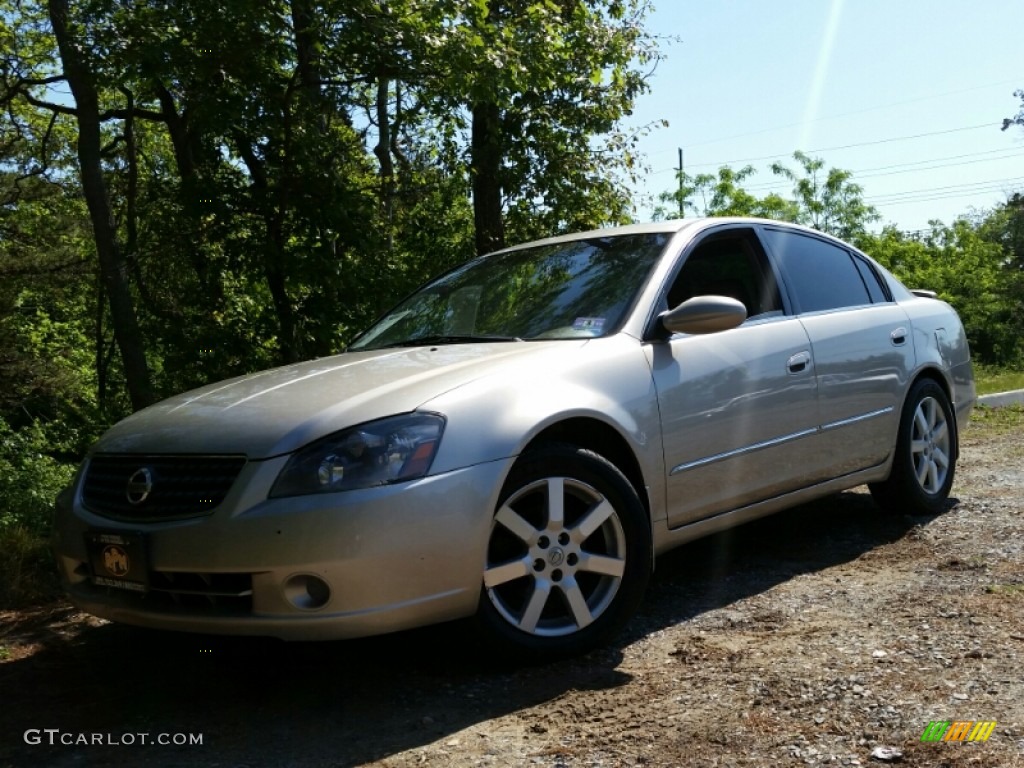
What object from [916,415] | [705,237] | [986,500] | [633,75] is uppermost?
[633,75]

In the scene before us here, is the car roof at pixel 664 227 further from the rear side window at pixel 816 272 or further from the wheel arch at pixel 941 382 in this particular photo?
the wheel arch at pixel 941 382

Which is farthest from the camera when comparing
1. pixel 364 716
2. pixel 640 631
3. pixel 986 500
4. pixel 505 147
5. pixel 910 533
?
pixel 505 147

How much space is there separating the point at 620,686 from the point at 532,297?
1.81 m

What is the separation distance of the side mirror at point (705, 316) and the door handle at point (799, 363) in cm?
67

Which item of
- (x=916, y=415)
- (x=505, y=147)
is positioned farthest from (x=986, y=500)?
(x=505, y=147)

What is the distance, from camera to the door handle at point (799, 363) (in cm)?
464

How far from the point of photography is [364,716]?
3.21 metres

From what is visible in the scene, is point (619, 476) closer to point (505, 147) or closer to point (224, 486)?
point (224, 486)

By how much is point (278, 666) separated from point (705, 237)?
8.46 ft

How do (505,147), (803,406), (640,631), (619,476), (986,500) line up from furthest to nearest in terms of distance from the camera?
(505,147) < (986,500) < (803,406) < (640,631) < (619,476)

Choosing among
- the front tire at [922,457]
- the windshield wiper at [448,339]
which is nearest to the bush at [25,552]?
the windshield wiper at [448,339]

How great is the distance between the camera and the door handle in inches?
183

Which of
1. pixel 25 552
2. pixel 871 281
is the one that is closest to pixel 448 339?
pixel 25 552

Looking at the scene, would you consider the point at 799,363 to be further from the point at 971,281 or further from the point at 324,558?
the point at 971,281
